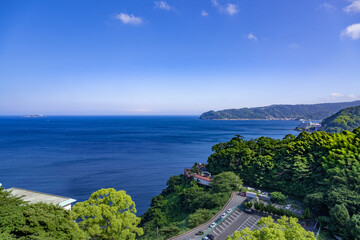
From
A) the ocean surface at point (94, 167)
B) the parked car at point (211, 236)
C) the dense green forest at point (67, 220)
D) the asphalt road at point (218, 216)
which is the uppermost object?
the dense green forest at point (67, 220)

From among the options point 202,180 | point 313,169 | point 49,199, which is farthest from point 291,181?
point 49,199

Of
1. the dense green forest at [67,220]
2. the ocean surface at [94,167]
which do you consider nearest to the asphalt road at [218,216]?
the dense green forest at [67,220]

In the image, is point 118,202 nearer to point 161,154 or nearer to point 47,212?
point 47,212

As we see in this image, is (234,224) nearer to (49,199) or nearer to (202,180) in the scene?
(202,180)

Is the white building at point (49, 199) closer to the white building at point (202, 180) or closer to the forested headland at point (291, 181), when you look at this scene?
the forested headland at point (291, 181)

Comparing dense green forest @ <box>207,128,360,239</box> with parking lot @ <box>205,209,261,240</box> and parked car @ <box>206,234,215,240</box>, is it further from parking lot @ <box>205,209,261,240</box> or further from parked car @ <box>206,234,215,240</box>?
parked car @ <box>206,234,215,240</box>

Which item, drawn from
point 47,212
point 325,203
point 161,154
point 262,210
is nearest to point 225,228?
point 262,210

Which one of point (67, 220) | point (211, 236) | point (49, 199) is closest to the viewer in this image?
point (67, 220)
